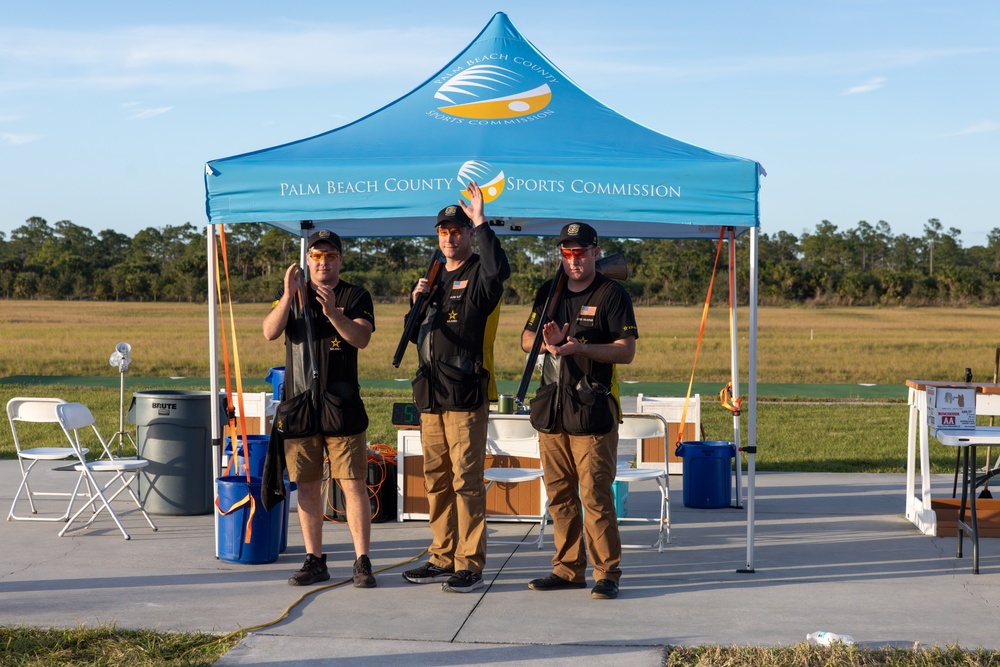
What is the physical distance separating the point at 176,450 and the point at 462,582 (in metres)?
3.04

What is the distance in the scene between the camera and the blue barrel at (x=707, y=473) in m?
8.73

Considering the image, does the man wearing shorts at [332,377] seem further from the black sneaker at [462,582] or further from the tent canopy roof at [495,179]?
the tent canopy roof at [495,179]

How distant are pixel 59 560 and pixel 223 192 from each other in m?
2.45

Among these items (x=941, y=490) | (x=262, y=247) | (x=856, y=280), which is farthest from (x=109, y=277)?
(x=941, y=490)

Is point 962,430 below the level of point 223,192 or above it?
below

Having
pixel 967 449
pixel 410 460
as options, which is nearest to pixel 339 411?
pixel 410 460

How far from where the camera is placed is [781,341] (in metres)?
35.2

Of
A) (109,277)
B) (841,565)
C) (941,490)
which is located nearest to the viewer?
(841,565)

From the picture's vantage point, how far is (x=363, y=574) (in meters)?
6.04

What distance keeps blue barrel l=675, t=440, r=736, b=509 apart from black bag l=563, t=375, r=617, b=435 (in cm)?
312

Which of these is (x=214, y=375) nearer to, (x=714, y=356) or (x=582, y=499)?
(x=582, y=499)

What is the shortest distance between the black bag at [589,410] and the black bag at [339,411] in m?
1.14

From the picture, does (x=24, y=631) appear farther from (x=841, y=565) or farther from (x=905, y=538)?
(x=905, y=538)

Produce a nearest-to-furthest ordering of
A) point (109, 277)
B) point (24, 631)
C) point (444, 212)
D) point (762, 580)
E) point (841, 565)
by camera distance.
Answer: point (24, 631) → point (444, 212) → point (762, 580) → point (841, 565) → point (109, 277)
